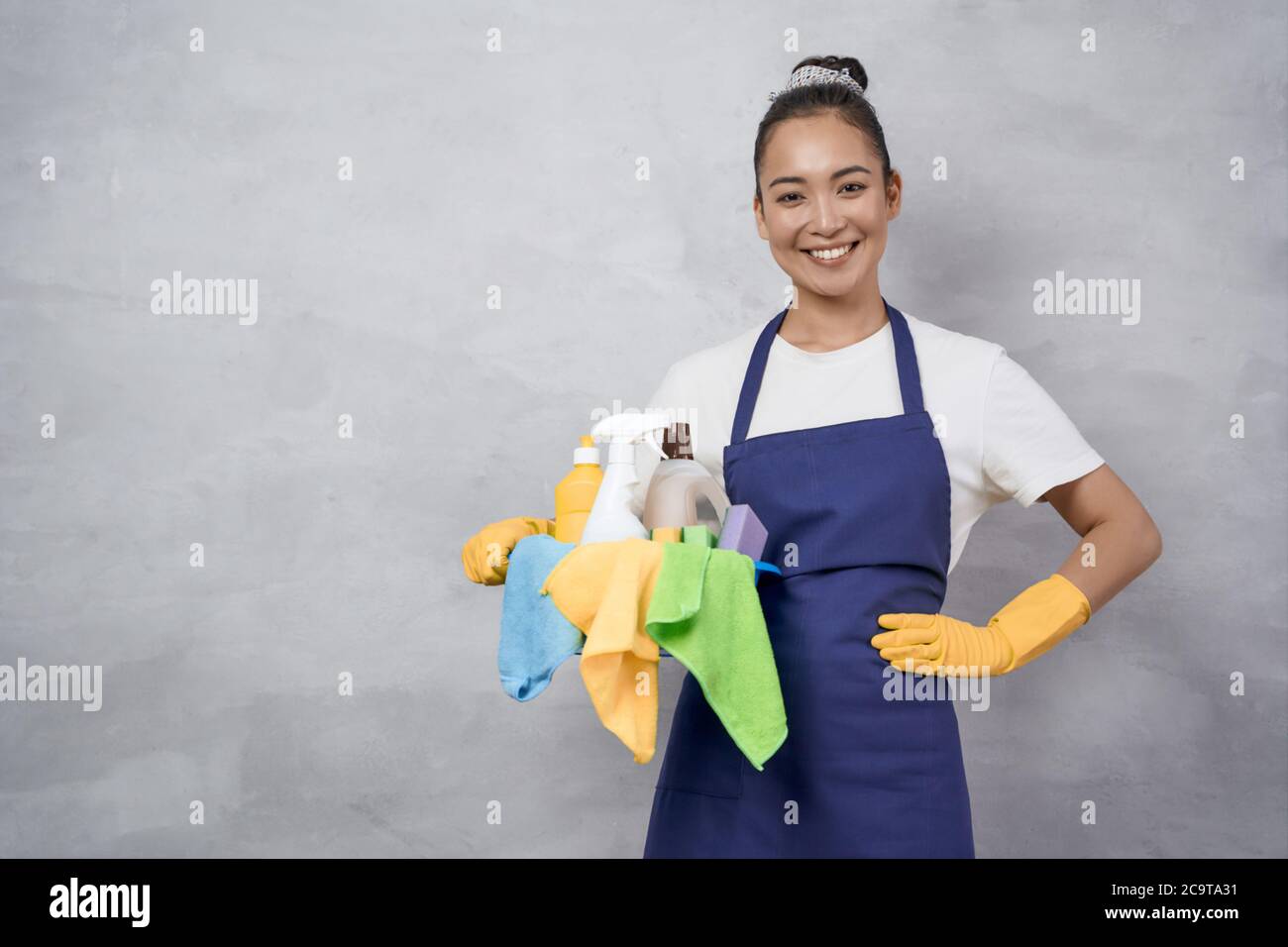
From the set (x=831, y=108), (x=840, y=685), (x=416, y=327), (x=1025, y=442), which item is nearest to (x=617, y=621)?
(x=840, y=685)

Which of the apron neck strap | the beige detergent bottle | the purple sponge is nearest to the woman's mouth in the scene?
the apron neck strap

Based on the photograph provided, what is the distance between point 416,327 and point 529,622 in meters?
1.22

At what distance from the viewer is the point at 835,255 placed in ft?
5.64

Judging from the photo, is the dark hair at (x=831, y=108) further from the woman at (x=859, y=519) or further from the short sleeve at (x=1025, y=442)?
the short sleeve at (x=1025, y=442)

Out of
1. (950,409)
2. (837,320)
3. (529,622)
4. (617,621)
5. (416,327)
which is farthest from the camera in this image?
(416,327)

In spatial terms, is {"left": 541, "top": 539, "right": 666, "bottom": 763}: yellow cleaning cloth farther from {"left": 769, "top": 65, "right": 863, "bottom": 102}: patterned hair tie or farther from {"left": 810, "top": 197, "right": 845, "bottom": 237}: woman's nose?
{"left": 769, "top": 65, "right": 863, "bottom": 102}: patterned hair tie

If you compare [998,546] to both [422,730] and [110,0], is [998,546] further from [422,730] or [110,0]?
[110,0]

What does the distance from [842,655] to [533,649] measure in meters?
0.40

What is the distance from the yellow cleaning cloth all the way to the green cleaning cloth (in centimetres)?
2

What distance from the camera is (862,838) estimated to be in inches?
60.3

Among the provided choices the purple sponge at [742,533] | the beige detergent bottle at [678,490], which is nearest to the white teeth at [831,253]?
the beige detergent bottle at [678,490]

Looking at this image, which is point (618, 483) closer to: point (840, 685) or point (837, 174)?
point (840, 685)

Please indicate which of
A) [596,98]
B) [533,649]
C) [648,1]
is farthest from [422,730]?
[648,1]

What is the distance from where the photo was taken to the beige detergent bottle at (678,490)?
4.84ft
